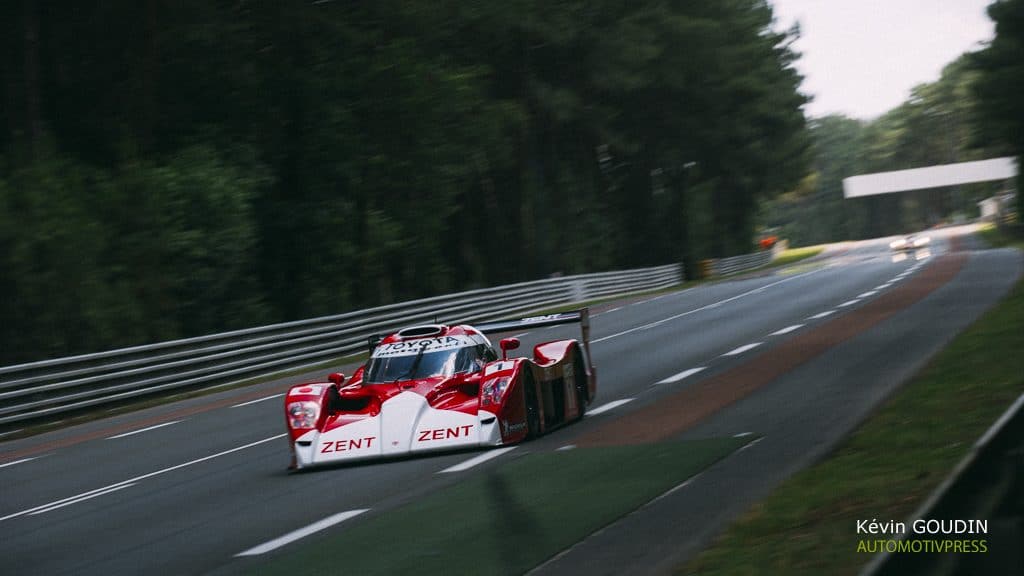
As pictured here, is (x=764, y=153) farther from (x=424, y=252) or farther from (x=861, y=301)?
(x=861, y=301)

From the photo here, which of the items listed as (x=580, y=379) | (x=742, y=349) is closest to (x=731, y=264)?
(x=742, y=349)

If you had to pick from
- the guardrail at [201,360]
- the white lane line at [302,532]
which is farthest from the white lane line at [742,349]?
the white lane line at [302,532]

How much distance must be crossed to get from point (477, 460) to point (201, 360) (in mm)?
12791

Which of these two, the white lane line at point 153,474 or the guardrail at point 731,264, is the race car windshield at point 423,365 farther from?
the guardrail at point 731,264

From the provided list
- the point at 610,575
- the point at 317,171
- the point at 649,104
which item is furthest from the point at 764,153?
the point at 610,575

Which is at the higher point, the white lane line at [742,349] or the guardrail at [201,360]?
the guardrail at [201,360]

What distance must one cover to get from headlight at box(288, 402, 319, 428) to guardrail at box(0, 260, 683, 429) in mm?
5294

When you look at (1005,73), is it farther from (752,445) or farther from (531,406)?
(752,445)

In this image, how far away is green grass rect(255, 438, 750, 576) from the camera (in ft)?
25.4

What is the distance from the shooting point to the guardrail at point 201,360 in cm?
1977

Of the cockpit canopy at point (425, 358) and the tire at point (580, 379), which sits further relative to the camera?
the tire at point (580, 379)

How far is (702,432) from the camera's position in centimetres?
1214

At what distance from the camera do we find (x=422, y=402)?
1190 cm

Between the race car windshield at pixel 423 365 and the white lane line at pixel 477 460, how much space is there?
871mm
